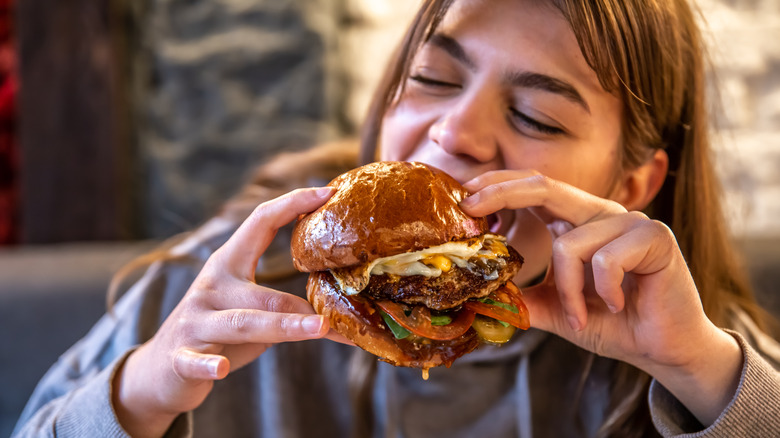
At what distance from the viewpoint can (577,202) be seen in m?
1.40

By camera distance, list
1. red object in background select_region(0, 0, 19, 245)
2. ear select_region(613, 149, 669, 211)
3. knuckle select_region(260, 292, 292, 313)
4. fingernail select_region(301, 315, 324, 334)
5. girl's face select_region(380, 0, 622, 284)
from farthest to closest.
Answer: red object in background select_region(0, 0, 19, 245) < ear select_region(613, 149, 669, 211) < girl's face select_region(380, 0, 622, 284) < knuckle select_region(260, 292, 292, 313) < fingernail select_region(301, 315, 324, 334)

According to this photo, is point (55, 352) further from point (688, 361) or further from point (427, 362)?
point (688, 361)

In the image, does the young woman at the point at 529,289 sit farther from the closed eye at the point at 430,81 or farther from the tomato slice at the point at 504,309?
the tomato slice at the point at 504,309

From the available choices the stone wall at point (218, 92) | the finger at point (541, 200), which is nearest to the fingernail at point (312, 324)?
the finger at point (541, 200)

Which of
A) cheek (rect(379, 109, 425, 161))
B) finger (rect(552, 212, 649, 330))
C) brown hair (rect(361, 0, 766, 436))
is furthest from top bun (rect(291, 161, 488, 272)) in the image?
brown hair (rect(361, 0, 766, 436))

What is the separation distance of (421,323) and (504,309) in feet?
0.64

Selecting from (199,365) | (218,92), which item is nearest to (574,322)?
(199,365)

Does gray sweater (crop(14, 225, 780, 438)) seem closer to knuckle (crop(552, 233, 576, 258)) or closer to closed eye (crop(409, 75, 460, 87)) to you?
knuckle (crop(552, 233, 576, 258))

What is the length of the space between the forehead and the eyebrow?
1 cm

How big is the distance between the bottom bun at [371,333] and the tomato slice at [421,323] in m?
0.04

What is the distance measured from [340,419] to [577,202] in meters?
1.20

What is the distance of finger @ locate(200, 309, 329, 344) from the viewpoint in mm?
1149

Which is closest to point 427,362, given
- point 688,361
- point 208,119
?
point 688,361

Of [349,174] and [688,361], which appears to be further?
[688,361]
